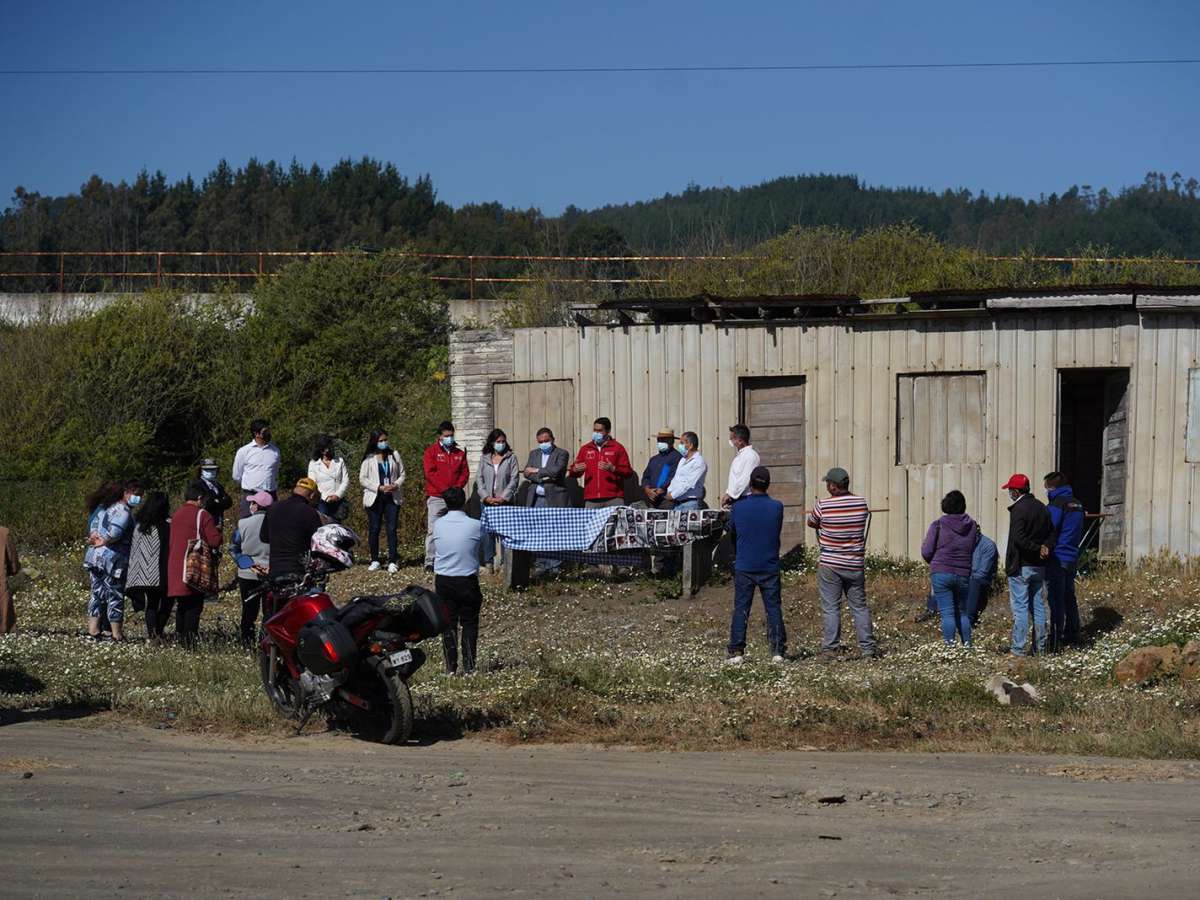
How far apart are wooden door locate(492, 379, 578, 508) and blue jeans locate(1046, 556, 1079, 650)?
285 inches

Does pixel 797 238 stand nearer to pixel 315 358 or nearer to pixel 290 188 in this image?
pixel 315 358

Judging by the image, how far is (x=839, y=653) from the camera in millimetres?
13969

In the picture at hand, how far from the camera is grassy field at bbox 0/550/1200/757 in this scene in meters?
10.7

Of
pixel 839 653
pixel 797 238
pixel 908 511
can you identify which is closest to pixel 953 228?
pixel 797 238

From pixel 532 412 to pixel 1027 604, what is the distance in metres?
7.89

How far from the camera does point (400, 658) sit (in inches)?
392

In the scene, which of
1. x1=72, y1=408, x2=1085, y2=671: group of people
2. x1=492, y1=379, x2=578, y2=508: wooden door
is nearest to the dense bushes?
x1=492, y1=379, x2=578, y2=508: wooden door

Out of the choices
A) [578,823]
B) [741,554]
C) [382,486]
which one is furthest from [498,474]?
[578,823]

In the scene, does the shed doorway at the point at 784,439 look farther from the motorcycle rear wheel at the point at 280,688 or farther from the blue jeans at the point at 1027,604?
the motorcycle rear wheel at the point at 280,688

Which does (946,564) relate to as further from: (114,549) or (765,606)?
(114,549)

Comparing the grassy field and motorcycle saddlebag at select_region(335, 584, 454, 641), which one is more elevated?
motorcycle saddlebag at select_region(335, 584, 454, 641)

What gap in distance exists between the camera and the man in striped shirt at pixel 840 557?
13578mm

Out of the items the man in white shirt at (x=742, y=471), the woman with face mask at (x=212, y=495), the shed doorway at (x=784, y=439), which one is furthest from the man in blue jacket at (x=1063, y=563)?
the woman with face mask at (x=212, y=495)

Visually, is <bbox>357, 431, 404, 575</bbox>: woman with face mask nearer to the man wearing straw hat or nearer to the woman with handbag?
the man wearing straw hat
